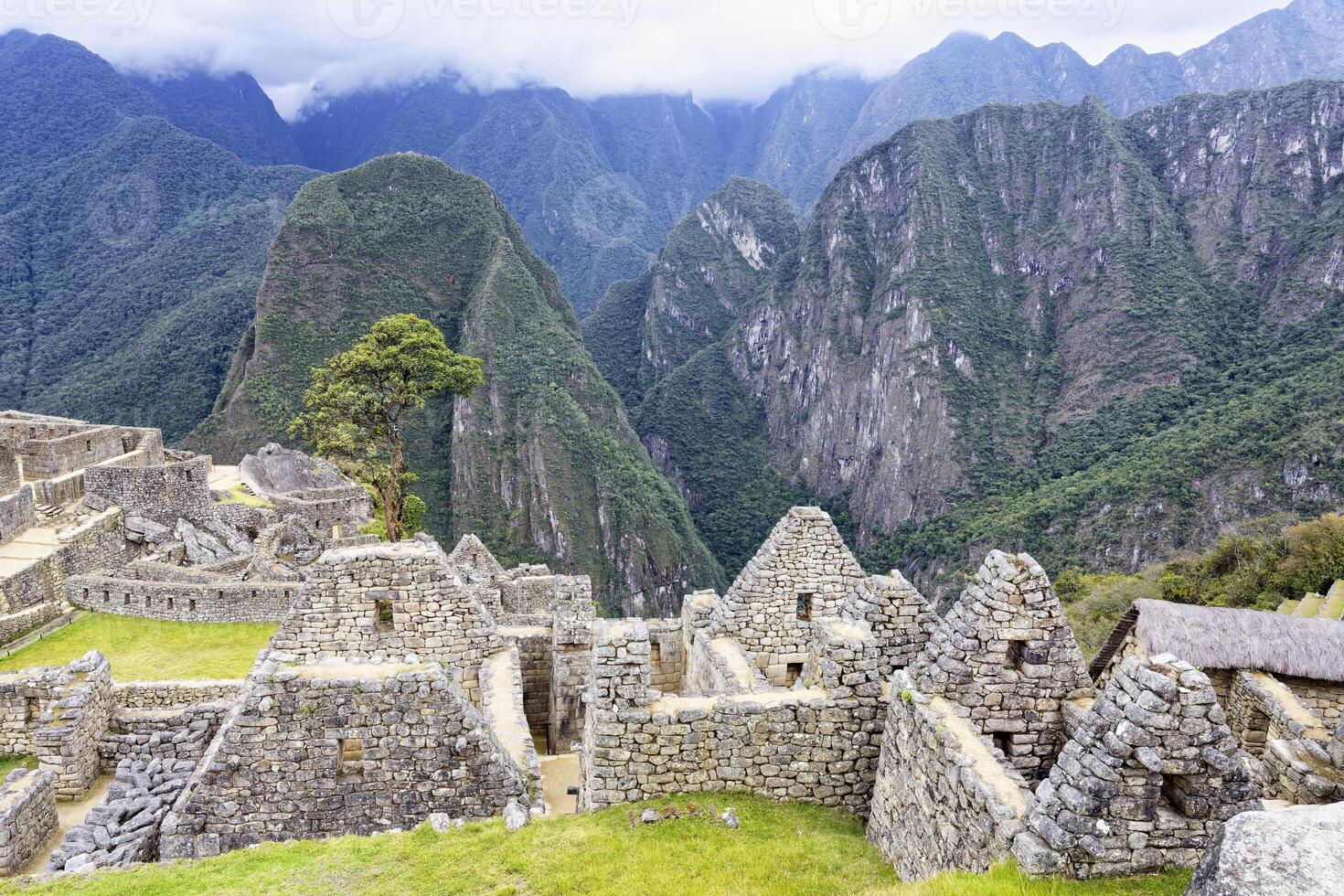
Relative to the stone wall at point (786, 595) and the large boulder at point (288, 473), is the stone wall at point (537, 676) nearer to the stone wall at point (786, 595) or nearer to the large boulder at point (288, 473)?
the stone wall at point (786, 595)

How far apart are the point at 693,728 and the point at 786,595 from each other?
2.44m

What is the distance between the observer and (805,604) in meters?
7.05

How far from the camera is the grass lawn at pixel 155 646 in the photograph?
12664 millimetres

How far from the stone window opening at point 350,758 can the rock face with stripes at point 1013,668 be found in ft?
13.2

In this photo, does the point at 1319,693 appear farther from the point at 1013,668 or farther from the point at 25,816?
the point at 25,816

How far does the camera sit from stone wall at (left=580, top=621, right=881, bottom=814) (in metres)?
4.68

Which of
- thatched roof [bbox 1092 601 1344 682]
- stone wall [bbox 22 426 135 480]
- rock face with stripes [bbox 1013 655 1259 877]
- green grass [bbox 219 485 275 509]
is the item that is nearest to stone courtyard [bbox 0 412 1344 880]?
rock face with stripes [bbox 1013 655 1259 877]

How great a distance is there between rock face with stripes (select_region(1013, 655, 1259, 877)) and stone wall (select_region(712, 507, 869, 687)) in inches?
142

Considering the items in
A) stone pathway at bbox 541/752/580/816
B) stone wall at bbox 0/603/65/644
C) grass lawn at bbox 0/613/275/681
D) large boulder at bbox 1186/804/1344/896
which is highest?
large boulder at bbox 1186/804/1344/896

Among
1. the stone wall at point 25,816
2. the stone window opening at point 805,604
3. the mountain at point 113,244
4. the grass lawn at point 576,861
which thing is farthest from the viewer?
the mountain at point 113,244

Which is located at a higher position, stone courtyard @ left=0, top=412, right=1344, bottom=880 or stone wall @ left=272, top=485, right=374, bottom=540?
stone courtyard @ left=0, top=412, right=1344, bottom=880

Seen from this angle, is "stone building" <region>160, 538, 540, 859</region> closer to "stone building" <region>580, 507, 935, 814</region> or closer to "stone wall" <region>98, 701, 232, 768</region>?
"stone building" <region>580, 507, 935, 814</region>

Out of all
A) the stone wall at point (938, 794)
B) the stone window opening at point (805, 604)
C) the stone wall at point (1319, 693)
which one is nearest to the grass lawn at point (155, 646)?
the stone window opening at point (805, 604)

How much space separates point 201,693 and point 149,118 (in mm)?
203694
